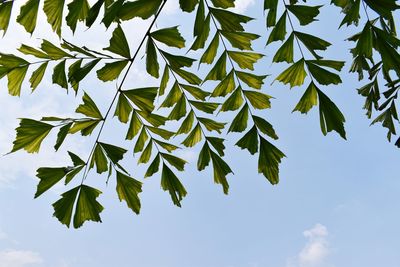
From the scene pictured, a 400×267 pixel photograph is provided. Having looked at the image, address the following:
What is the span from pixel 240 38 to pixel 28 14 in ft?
2.84

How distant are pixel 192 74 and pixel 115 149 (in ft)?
1.69

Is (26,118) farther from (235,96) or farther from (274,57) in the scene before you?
(274,57)

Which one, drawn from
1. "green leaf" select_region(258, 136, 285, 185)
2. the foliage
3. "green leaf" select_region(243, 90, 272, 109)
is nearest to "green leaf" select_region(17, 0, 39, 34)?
the foliage

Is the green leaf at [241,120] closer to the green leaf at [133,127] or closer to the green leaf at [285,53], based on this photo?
the green leaf at [285,53]

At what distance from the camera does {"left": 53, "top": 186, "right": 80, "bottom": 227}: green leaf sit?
1.81 meters

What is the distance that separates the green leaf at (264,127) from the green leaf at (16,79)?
1.10 meters

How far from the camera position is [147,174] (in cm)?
223

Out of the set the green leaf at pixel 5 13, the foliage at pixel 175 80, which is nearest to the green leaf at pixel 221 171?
the foliage at pixel 175 80

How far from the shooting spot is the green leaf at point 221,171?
7.29 feet

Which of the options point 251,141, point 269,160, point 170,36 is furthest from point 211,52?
point 269,160

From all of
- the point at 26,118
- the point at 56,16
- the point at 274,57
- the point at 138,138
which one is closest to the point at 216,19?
the point at 274,57

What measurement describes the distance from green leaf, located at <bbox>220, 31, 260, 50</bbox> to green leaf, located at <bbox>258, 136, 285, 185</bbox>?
48cm

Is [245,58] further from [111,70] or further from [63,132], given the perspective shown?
[63,132]

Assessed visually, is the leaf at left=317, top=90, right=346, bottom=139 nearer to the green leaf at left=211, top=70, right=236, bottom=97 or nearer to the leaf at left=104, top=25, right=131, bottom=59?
the green leaf at left=211, top=70, right=236, bottom=97
